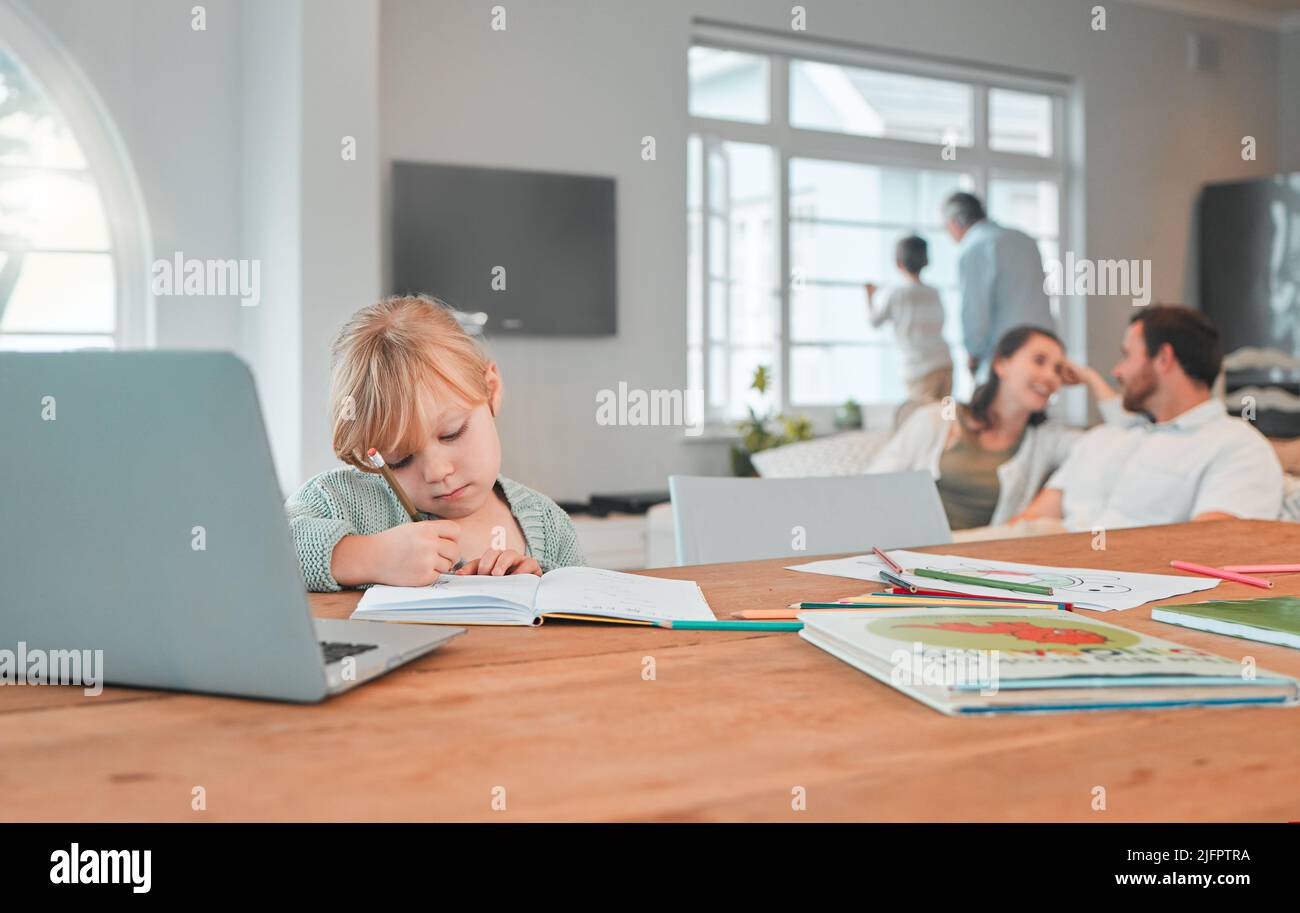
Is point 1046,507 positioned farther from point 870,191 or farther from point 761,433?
point 870,191

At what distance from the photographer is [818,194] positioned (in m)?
5.25

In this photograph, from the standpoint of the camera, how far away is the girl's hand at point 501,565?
126 centimetres

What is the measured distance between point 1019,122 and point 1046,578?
5.23 m

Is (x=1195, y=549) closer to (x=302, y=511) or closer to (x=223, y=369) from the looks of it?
(x=302, y=511)

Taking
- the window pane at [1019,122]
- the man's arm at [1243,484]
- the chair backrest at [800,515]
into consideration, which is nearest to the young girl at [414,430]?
the chair backrest at [800,515]

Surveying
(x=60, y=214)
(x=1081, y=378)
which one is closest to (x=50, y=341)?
(x=60, y=214)

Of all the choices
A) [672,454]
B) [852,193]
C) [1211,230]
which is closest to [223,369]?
[672,454]

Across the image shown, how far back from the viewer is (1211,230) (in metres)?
6.36

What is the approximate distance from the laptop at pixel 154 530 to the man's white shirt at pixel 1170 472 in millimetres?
2223

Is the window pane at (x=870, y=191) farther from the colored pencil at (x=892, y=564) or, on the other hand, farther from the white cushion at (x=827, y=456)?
the colored pencil at (x=892, y=564)

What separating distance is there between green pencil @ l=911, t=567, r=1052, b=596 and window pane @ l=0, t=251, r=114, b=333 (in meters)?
3.49

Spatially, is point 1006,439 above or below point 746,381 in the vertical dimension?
below

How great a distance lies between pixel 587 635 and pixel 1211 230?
21.0 ft
